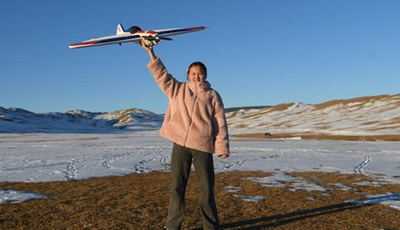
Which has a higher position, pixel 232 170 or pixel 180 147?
pixel 180 147

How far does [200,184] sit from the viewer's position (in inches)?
211

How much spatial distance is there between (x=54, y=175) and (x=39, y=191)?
3.32 m

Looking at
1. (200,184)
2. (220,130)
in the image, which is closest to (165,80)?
(220,130)

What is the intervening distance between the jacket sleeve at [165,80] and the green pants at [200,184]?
83 centimetres

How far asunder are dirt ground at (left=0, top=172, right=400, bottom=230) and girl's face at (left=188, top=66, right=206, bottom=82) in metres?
2.45

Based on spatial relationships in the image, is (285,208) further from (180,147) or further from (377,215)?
(180,147)

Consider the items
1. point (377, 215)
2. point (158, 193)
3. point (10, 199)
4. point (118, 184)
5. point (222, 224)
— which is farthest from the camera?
point (118, 184)

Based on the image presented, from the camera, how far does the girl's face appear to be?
541 cm

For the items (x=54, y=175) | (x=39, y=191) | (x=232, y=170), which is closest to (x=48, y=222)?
(x=39, y=191)

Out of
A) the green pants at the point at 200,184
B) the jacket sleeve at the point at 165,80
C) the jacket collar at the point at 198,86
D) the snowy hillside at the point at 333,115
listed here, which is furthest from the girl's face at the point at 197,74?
the snowy hillside at the point at 333,115

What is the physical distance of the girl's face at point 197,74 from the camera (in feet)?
17.7

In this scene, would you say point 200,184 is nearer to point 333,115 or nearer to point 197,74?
point 197,74

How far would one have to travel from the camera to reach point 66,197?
330 inches

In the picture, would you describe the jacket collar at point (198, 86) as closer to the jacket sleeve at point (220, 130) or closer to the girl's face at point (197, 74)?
the girl's face at point (197, 74)
